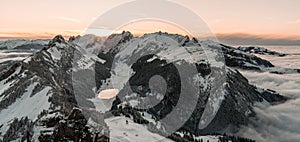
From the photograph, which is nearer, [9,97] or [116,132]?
[116,132]

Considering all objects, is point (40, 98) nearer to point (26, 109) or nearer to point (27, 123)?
point (26, 109)

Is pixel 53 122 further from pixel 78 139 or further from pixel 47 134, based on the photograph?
pixel 78 139

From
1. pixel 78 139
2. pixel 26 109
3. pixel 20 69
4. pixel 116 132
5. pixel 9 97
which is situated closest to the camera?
pixel 78 139

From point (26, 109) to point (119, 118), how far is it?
3822 cm

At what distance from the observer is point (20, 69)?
190625 millimetres

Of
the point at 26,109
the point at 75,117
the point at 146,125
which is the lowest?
the point at 146,125

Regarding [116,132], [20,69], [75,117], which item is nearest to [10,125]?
[116,132]

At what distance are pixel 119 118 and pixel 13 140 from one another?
49357mm

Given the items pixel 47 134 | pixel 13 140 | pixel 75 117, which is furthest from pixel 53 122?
pixel 13 140

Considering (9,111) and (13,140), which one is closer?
(13,140)

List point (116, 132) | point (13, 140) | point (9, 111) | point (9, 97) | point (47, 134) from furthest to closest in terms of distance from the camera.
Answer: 1. point (9, 97)
2. point (9, 111)
3. point (116, 132)
4. point (13, 140)
5. point (47, 134)

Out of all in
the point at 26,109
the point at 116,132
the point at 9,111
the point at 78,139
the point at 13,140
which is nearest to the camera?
the point at 78,139

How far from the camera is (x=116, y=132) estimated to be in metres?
108

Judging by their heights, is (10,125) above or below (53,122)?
below
